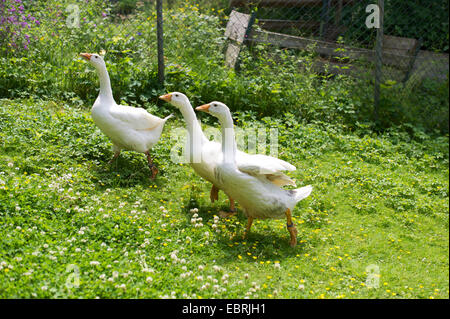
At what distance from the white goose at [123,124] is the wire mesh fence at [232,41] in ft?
5.87

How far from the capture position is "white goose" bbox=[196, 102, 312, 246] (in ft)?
14.5

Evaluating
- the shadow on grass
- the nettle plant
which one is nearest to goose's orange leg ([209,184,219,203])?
the shadow on grass

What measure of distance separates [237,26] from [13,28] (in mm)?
4101

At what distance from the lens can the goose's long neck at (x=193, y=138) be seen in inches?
199

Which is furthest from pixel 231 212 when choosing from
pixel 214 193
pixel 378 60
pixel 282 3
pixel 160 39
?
pixel 282 3

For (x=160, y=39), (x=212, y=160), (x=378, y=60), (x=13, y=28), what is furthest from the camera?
(x=13, y=28)

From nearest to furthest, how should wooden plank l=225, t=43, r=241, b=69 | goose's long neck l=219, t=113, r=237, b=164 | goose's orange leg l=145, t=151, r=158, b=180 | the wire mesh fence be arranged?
goose's long neck l=219, t=113, r=237, b=164
goose's orange leg l=145, t=151, r=158, b=180
the wire mesh fence
wooden plank l=225, t=43, r=241, b=69

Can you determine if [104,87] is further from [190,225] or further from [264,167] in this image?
[264,167]

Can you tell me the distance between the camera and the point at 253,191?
173 inches

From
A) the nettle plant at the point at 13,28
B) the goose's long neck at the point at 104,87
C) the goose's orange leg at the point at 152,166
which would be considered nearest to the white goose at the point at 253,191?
the goose's orange leg at the point at 152,166

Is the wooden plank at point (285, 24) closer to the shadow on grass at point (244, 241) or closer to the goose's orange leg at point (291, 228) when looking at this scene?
the shadow on grass at point (244, 241)

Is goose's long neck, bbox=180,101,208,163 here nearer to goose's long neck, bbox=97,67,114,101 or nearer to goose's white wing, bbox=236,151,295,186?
goose's white wing, bbox=236,151,295,186

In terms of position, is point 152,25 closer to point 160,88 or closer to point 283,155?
point 160,88

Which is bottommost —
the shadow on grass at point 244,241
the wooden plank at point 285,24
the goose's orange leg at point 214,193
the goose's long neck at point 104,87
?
the shadow on grass at point 244,241
